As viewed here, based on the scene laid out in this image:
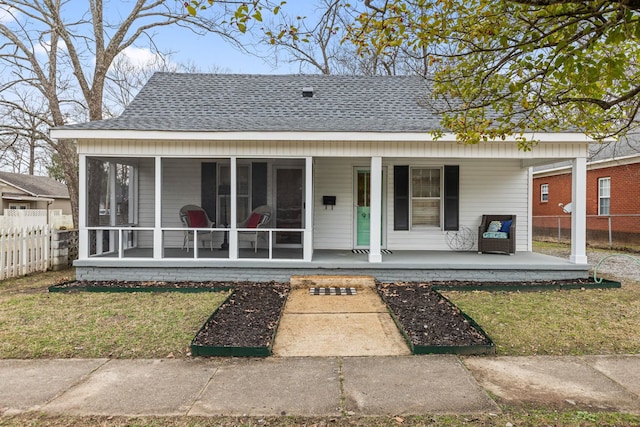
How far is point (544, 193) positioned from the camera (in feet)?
64.0

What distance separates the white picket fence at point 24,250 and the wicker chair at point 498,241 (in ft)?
32.1

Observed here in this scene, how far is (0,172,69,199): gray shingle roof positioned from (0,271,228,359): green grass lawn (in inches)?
971

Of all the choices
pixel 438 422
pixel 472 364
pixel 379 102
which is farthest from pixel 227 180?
pixel 438 422

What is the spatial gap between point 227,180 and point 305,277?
11.4ft

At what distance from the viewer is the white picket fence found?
8039 mm

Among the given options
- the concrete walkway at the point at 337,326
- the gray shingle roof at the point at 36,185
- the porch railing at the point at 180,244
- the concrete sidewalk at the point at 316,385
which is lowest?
the concrete sidewalk at the point at 316,385

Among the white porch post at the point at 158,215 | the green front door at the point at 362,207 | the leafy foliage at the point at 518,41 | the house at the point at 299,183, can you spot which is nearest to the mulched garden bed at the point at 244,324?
the house at the point at 299,183

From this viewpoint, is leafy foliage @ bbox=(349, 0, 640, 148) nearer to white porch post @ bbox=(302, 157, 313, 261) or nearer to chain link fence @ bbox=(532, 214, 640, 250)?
white porch post @ bbox=(302, 157, 313, 261)

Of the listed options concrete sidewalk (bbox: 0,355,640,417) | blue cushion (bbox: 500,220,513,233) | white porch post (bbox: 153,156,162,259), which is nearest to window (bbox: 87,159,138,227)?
white porch post (bbox: 153,156,162,259)

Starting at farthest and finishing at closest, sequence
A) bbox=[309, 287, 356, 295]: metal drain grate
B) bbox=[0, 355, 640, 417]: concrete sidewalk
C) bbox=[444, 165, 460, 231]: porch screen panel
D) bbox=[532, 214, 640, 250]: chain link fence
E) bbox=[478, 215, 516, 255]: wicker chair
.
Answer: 1. bbox=[532, 214, 640, 250]: chain link fence
2. bbox=[444, 165, 460, 231]: porch screen panel
3. bbox=[478, 215, 516, 255]: wicker chair
4. bbox=[309, 287, 356, 295]: metal drain grate
5. bbox=[0, 355, 640, 417]: concrete sidewalk

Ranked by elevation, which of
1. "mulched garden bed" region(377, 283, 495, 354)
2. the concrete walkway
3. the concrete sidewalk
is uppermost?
"mulched garden bed" region(377, 283, 495, 354)

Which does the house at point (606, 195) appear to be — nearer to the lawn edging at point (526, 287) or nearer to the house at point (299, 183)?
the house at point (299, 183)

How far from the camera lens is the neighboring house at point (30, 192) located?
26.3 meters

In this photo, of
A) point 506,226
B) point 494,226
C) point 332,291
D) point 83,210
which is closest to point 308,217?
point 332,291
